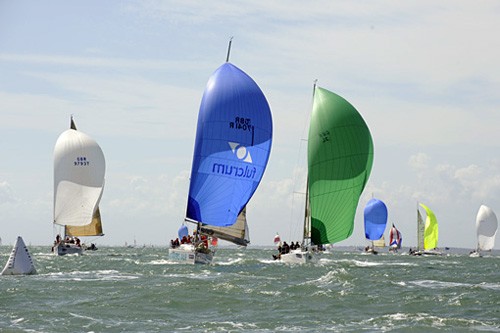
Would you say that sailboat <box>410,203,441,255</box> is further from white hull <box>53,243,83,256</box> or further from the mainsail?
white hull <box>53,243,83,256</box>

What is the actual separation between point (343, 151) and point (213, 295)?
81.7 ft

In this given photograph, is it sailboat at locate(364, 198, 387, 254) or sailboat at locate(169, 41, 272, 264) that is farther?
sailboat at locate(364, 198, 387, 254)

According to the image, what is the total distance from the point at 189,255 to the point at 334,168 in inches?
432

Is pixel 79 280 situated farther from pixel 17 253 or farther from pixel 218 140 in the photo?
pixel 218 140

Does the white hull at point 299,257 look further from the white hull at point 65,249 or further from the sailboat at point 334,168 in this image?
the white hull at point 65,249

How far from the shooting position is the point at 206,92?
53.7 meters

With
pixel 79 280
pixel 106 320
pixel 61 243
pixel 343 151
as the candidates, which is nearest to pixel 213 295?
pixel 106 320

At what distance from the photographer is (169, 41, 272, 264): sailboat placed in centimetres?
5259

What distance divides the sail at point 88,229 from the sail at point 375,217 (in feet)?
138

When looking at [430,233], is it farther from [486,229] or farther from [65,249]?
[65,249]

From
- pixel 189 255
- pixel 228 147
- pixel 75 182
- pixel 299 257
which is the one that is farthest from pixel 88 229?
pixel 228 147

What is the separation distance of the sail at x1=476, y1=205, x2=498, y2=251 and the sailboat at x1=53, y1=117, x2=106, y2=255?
61358 mm

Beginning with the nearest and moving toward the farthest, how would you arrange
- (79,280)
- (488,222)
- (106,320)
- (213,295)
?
(106,320) → (213,295) → (79,280) → (488,222)

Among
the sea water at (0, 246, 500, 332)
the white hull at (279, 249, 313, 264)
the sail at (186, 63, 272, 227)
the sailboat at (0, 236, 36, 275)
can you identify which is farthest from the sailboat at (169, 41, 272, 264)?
the sailboat at (0, 236, 36, 275)
